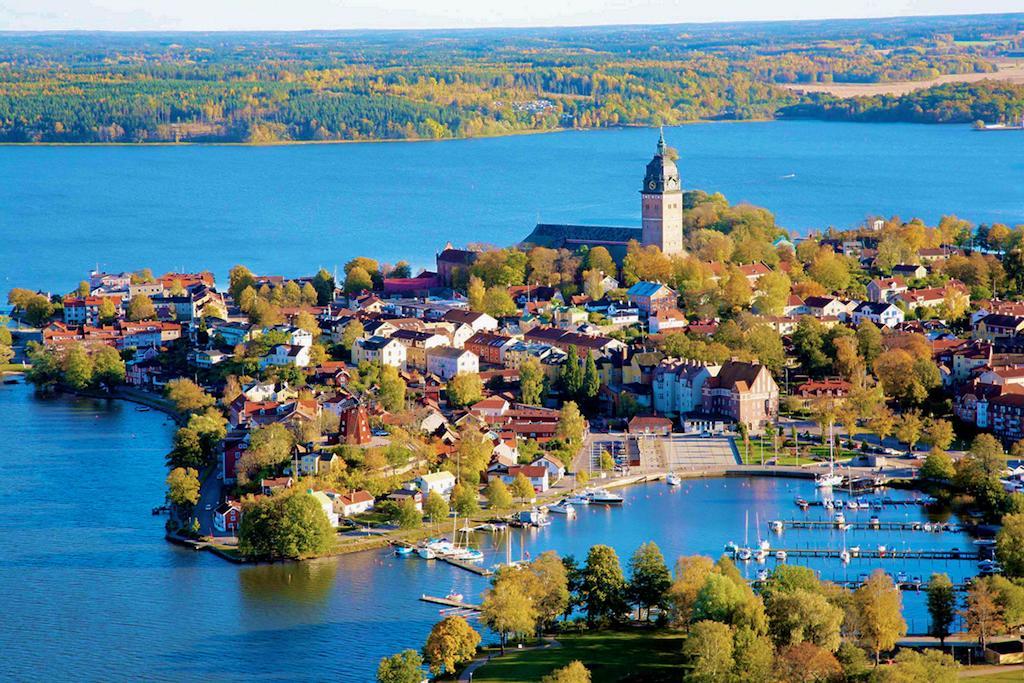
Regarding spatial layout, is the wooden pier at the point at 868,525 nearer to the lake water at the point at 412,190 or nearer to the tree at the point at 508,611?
the tree at the point at 508,611

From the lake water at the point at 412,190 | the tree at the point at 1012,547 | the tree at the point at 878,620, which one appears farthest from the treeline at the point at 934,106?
the tree at the point at 878,620

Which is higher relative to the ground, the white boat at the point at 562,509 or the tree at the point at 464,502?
the tree at the point at 464,502

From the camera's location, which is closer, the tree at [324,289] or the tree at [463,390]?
the tree at [463,390]

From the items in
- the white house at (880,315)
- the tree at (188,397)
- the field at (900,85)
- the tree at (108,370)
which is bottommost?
the tree at (188,397)

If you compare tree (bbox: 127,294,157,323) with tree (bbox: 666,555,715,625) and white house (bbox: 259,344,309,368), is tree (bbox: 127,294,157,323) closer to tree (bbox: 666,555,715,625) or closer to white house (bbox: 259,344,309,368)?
white house (bbox: 259,344,309,368)

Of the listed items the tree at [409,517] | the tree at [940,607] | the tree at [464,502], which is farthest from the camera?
the tree at [464,502]

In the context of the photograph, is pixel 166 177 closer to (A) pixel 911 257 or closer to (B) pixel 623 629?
(A) pixel 911 257

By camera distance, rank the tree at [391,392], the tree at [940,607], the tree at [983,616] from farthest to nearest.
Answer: the tree at [391,392], the tree at [940,607], the tree at [983,616]

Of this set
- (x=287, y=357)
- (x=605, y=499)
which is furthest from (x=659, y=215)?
(x=605, y=499)
